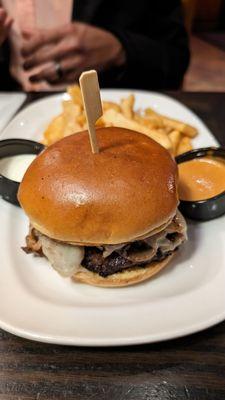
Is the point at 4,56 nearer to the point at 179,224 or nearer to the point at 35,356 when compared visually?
the point at 179,224

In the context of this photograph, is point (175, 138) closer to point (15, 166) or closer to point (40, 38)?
point (15, 166)

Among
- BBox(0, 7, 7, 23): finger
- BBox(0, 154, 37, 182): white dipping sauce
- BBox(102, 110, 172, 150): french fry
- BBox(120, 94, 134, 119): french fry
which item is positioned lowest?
BBox(0, 154, 37, 182): white dipping sauce

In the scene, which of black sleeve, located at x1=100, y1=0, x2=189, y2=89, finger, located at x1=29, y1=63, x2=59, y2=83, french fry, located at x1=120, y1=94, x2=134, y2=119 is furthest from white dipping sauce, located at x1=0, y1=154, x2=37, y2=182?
black sleeve, located at x1=100, y1=0, x2=189, y2=89

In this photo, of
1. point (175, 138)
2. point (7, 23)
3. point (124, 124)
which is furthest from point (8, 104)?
point (175, 138)

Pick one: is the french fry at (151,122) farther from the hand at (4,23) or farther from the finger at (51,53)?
the hand at (4,23)

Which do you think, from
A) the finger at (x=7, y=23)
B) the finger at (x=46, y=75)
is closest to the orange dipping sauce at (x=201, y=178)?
the finger at (x=46, y=75)

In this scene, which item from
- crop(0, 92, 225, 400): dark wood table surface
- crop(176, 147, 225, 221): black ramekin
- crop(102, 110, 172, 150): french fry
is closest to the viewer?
crop(0, 92, 225, 400): dark wood table surface

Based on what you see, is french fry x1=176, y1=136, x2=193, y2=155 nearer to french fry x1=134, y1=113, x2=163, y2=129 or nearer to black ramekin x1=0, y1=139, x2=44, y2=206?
french fry x1=134, y1=113, x2=163, y2=129
